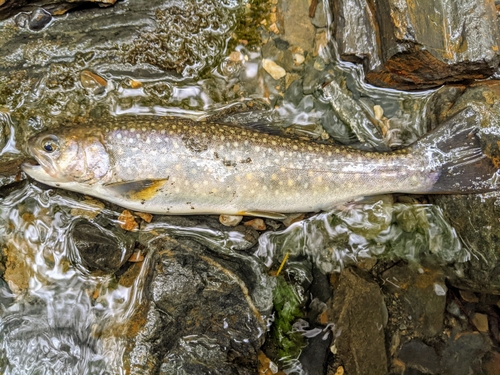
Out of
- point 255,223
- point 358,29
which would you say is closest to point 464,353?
point 255,223

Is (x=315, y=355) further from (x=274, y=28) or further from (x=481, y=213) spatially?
(x=274, y=28)

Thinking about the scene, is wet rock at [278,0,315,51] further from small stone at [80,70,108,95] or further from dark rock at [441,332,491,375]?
dark rock at [441,332,491,375]

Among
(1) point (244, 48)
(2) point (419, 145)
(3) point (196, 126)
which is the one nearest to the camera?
(3) point (196, 126)

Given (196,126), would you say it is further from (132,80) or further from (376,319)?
(376,319)

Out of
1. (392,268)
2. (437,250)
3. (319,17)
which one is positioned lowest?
(392,268)

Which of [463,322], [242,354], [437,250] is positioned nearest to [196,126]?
[242,354]

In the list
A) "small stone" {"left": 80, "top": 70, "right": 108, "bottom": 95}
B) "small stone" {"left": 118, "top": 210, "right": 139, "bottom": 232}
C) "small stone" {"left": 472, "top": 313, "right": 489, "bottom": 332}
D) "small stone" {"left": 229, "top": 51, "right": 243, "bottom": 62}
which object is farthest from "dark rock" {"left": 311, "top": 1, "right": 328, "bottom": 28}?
"small stone" {"left": 472, "top": 313, "right": 489, "bottom": 332}

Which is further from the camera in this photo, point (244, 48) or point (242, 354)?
point (244, 48)
